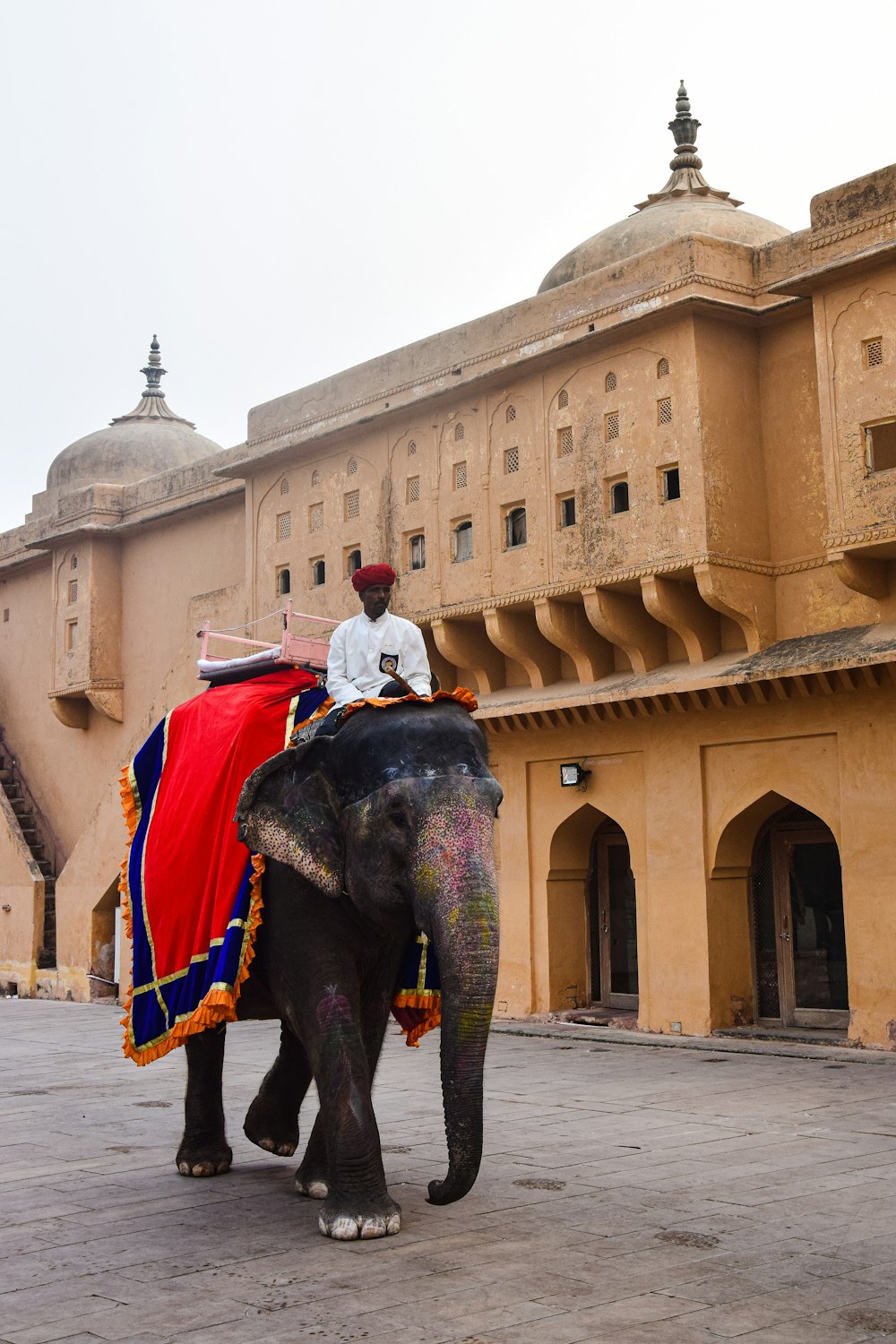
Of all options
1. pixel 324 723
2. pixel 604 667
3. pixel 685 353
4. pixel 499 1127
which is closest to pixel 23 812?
pixel 604 667

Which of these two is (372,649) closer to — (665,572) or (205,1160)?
(205,1160)

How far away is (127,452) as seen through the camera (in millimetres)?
26922

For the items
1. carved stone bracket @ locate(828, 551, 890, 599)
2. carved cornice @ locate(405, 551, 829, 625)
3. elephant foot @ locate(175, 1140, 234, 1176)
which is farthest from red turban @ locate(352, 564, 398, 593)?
carved cornice @ locate(405, 551, 829, 625)

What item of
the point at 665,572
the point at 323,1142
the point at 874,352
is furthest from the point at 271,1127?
the point at 874,352

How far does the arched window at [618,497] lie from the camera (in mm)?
15500

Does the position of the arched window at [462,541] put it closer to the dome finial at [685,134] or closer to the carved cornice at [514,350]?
the carved cornice at [514,350]

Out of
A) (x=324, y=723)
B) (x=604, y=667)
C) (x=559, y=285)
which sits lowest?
(x=324, y=723)

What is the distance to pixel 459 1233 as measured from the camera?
6176mm

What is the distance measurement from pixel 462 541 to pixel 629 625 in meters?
2.64

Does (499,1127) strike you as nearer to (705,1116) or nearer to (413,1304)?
(705,1116)

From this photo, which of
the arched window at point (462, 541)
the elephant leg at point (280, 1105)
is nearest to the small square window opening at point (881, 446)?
the arched window at point (462, 541)

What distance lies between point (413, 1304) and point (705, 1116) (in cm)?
498

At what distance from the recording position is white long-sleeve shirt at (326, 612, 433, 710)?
7094mm

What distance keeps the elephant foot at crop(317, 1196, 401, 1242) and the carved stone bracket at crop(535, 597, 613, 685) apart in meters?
10.4
